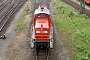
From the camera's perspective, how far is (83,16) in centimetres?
3350

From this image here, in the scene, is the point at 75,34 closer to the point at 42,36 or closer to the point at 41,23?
the point at 41,23

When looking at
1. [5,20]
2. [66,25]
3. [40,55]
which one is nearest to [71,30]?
[66,25]

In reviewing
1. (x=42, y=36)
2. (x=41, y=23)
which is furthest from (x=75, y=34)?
(x=42, y=36)

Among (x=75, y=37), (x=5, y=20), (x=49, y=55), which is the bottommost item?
(x=49, y=55)

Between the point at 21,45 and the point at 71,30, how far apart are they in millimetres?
7897

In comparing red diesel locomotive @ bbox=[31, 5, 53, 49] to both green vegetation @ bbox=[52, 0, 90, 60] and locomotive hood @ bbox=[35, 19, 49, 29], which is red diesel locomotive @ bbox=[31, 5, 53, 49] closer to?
locomotive hood @ bbox=[35, 19, 49, 29]

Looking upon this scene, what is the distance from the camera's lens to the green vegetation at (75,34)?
1879 cm

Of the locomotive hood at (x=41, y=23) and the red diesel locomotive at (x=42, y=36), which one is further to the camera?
the locomotive hood at (x=41, y=23)

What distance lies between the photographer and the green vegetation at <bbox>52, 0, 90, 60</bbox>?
61.6ft

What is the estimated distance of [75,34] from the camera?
23.9 metres

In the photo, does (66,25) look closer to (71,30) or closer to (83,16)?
(71,30)

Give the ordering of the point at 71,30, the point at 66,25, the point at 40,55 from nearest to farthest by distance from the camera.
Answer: the point at 40,55
the point at 71,30
the point at 66,25

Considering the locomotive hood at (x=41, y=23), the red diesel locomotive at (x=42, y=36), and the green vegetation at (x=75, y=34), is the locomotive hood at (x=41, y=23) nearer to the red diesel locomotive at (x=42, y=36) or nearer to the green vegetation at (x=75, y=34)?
the red diesel locomotive at (x=42, y=36)

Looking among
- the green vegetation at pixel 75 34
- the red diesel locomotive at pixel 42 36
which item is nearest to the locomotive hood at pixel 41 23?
the red diesel locomotive at pixel 42 36
